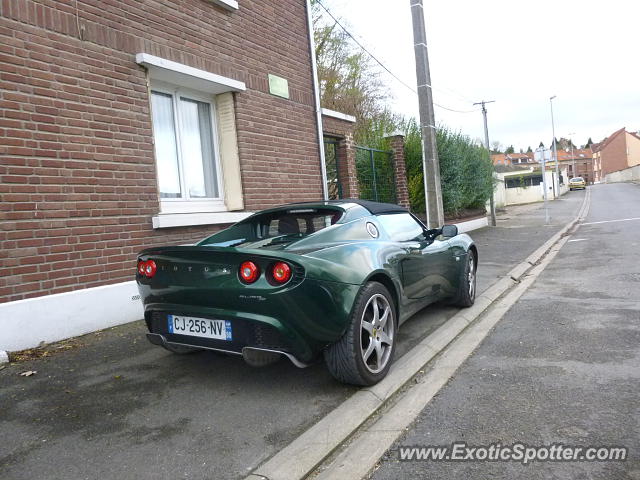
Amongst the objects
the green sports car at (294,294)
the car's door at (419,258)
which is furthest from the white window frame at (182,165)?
the car's door at (419,258)

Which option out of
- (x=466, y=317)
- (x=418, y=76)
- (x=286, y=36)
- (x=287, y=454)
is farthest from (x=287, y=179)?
(x=287, y=454)

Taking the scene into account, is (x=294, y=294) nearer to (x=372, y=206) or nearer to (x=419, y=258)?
(x=372, y=206)

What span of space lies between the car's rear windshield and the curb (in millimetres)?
1200

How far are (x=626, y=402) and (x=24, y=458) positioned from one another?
135 inches

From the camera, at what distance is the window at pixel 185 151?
252 inches

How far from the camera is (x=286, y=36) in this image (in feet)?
28.1

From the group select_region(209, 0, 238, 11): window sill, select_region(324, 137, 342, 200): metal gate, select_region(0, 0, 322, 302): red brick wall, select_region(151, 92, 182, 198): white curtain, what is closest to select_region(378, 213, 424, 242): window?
select_region(0, 0, 322, 302): red brick wall

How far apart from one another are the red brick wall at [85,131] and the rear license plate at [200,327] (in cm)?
208

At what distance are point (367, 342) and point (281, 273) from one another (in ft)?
2.92

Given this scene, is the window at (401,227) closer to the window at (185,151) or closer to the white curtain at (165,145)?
the window at (185,151)

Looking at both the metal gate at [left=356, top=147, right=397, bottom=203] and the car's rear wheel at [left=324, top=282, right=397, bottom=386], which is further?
the metal gate at [left=356, top=147, right=397, bottom=203]

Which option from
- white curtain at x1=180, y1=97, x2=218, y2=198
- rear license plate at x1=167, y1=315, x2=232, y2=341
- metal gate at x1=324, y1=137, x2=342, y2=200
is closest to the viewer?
rear license plate at x1=167, y1=315, x2=232, y2=341

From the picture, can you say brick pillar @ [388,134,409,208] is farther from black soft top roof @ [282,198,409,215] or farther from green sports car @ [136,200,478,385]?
green sports car @ [136,200,478,385]

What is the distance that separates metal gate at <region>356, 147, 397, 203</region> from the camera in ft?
39.6
